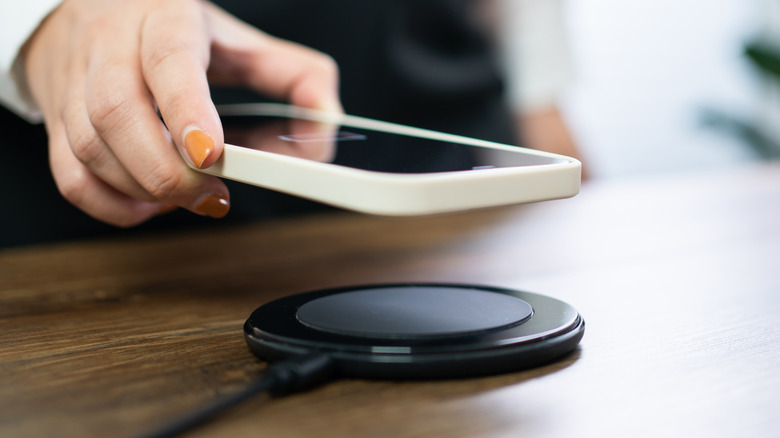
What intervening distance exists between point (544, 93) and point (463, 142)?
862mm

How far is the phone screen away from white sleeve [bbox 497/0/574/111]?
702mm

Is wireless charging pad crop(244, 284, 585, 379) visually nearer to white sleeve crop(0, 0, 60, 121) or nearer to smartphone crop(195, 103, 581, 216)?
smartphone crop(195, 103, 581, 216)

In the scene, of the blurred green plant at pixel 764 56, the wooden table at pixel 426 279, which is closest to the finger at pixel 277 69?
the wooden table at pixel 426 279

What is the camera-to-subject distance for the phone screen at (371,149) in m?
0.32

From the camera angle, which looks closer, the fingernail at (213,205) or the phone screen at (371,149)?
the phone screen at (371,149)

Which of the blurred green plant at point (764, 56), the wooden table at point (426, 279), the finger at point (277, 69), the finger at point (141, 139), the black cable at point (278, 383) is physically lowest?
the wooden table at point (426, 279)

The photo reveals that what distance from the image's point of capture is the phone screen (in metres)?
0.32

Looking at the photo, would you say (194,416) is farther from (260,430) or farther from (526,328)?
(526,328)

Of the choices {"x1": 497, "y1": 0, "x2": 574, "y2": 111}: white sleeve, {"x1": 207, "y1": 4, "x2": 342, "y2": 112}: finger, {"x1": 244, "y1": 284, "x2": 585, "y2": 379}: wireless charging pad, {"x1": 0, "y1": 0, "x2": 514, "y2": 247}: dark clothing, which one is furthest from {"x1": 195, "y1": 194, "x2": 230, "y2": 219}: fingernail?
{"x1": 497, "y1": 0, "x2": 574, "y2": 111}: white sleeve

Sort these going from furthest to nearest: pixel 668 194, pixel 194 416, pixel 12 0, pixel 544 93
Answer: pixel 544 93 < pixel 668 194 < pixel 12 0 < pixel 194 416

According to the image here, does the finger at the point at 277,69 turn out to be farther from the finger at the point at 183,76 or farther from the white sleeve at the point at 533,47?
the white sleeve at the point at 533,47

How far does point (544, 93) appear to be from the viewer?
4.05 ft

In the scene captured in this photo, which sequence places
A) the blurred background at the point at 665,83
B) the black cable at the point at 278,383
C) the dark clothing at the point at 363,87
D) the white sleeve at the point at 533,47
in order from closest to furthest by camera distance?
the black cable at the point at 278,383 → the dark clothing at the point at 363,87 → the white sleeve at the point at 533,47 → the blurred background at the point at 665,83

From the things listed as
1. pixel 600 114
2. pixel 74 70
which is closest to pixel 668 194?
pixel 74 70
